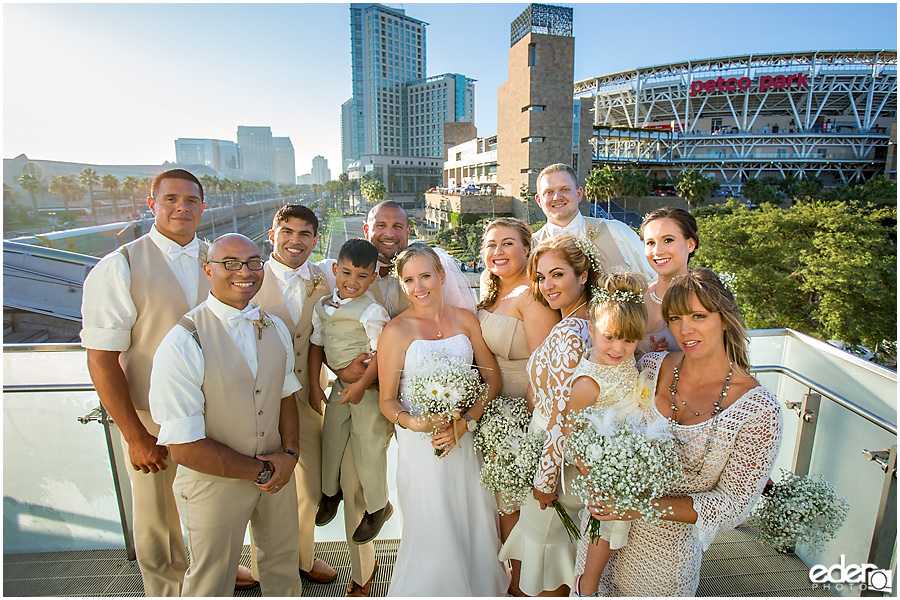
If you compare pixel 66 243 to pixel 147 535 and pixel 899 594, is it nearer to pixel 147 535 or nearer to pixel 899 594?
pixel 147 535

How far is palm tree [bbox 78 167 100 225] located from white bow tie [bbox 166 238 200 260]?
27.1 m

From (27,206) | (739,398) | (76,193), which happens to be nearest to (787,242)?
(739,398)

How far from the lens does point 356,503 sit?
3.24 meters

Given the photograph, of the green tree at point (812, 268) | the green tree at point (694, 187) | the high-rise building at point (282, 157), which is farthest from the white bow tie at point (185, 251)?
the high-rise building at point (282, 157)

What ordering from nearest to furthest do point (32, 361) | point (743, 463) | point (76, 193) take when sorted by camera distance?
point (743, 463) < point (32, 361) < point (76, 193)

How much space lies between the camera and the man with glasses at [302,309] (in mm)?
3211

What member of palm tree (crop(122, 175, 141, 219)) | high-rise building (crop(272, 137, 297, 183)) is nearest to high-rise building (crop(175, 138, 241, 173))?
high-rise building (crop(272, 137, 297, 183))

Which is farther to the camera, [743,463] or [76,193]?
[76,193]

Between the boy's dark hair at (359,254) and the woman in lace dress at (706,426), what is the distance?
177 centimetres

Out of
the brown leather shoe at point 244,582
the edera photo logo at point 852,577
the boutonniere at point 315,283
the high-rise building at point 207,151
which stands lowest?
the brown leather shoe at point 244,582

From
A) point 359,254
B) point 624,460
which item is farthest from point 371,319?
point 624,460

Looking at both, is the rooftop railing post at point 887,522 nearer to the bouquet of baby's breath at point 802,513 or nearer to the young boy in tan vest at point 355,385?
the bouquet of baby's breath at point 802,513

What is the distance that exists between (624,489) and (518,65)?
179ft

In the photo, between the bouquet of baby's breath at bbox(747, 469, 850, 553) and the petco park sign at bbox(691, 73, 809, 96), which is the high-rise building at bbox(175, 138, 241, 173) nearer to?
the petco park sign at bbox(691, 73, 809, 96)
